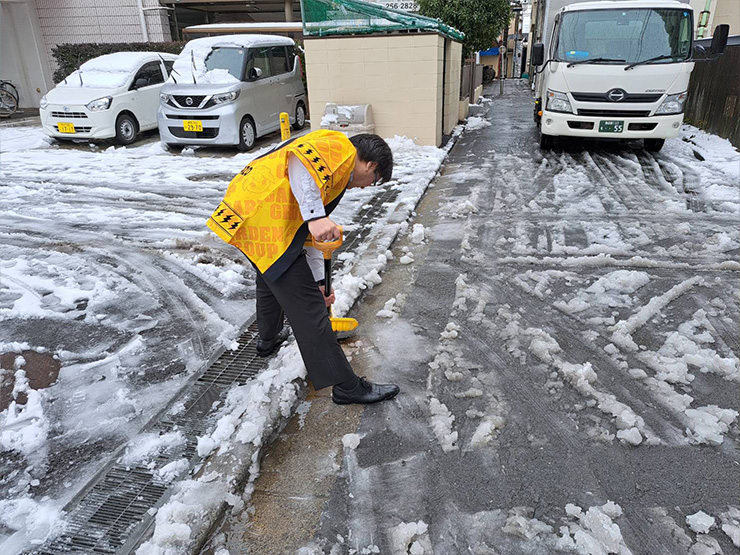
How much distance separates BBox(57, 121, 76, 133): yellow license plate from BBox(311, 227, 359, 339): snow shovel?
8.58 meters

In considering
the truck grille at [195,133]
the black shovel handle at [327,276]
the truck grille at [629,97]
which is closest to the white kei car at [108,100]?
the truck grille at [195,133]

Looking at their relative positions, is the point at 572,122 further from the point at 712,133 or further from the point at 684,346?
the point at 684,346

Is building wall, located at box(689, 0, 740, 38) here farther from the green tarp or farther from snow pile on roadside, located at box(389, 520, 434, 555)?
snow pile on roadside, located at box(389, 520, 434, 555)

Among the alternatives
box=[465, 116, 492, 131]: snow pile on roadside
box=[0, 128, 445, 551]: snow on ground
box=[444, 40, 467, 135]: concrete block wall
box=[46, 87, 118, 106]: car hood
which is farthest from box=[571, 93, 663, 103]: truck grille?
box=[46, 87, 118, 106]: car hood

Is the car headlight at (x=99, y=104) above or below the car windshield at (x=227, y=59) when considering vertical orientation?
below

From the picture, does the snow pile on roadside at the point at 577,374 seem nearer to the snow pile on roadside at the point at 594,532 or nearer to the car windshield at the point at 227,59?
the snow pile on roadside at the point at 594,532

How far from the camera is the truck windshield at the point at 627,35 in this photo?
759 cm

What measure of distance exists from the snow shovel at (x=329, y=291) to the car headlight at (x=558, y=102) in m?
6.28

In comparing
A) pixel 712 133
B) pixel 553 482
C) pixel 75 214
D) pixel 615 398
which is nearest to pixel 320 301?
pixel 553 482

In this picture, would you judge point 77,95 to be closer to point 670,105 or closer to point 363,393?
point 363,393

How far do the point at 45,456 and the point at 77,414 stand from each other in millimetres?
286

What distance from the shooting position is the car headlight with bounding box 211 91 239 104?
8946 mm

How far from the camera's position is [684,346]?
2971 mm

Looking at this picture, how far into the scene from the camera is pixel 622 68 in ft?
24.5
